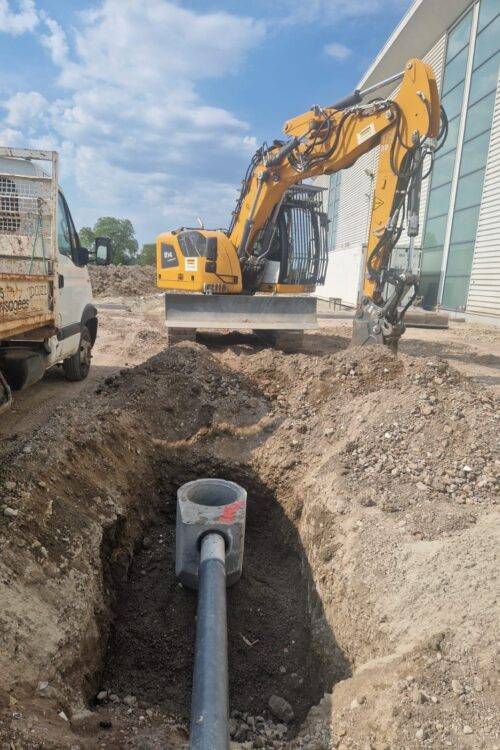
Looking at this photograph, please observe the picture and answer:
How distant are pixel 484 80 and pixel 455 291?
652cm

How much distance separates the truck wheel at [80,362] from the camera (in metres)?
7.09

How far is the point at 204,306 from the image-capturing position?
349 inches

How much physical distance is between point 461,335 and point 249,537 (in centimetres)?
1063

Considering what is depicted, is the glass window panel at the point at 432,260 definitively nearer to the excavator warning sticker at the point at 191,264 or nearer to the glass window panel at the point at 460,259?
the glass window panel at the point at 460,259

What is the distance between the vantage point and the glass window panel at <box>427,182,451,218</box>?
17469mm

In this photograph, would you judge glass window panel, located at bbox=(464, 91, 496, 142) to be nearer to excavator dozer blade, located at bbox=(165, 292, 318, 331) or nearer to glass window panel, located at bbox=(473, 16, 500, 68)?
glass window panel, located at bbox=(473, 16, 500, 68)

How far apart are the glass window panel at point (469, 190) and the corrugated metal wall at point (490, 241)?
36 centimetres

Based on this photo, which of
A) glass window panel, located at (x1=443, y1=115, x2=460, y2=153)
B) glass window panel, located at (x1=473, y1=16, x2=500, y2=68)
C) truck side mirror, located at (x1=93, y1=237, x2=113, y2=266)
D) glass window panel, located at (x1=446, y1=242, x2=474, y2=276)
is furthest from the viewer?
glass window panel, located at (x1=443, y1=115, x2=460, y2=153)

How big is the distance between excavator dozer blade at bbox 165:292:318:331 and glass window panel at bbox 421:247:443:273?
11.0 meters

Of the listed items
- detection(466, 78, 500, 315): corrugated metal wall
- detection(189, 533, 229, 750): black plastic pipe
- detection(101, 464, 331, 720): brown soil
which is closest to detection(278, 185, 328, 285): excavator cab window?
detection(101, 464, 331, 720): brown soil

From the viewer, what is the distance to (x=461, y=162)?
54.4 ft

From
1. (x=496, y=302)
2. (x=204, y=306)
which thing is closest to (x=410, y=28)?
(x=496, y=302)

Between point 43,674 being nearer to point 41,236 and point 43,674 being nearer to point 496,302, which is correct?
point 41,236

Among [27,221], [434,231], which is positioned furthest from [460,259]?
[27,221]
